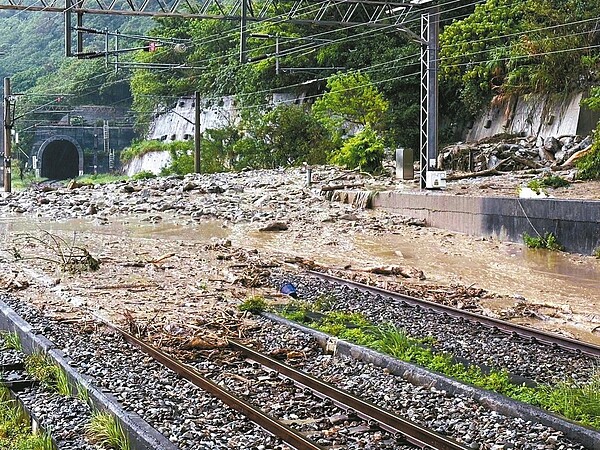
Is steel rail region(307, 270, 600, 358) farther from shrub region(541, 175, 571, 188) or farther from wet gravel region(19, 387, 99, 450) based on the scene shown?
shrub region(541, 175, 571, 188)

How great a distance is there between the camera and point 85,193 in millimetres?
42375

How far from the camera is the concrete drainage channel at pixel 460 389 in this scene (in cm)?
705

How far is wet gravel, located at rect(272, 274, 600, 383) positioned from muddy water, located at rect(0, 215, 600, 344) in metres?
1.51

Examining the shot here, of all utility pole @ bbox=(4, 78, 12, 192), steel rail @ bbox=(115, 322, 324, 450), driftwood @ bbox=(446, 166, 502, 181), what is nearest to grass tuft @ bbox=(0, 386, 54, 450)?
steel rail @ bbox=(115, 322, 324, 450)

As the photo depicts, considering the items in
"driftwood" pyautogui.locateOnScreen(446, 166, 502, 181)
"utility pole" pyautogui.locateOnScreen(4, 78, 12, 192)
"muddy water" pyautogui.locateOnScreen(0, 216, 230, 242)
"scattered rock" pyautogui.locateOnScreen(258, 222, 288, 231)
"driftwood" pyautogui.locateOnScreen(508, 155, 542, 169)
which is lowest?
"muddy water" pyautogui.locateOnScreen(0, 216, 230, 242)

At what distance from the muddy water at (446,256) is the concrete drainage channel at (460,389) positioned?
12.1 feet

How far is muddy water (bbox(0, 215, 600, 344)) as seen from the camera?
1467 cm

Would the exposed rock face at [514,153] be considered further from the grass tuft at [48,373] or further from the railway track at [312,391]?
the grass tuft at [48,373]

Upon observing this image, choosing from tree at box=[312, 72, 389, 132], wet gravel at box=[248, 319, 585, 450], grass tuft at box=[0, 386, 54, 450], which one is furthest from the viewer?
Result: tree at box=[312, 72, 389, 132]

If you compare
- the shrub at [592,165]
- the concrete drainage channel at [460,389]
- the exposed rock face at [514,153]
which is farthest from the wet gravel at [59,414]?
the exposed rock face at [514,153]

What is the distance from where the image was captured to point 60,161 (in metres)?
85.8

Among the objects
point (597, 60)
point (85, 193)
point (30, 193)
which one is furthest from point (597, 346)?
point (30, 193)

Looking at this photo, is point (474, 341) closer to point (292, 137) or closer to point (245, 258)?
point (245, 258)

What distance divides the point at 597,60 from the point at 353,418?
3135 cm
